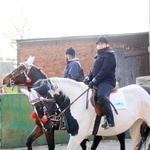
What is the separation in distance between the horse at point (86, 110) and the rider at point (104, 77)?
0.20 m

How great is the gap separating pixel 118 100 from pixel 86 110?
0.65 meters

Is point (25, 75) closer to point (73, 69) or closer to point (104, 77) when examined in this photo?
point (73, 69)

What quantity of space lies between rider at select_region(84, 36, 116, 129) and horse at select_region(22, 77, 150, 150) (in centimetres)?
20

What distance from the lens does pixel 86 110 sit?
537cm

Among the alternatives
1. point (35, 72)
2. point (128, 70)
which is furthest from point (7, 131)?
point (128, 70)

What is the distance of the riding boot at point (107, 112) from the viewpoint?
528 cm

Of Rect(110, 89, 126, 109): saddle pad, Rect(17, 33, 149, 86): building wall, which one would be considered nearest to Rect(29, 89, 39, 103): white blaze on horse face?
Rect(110, 89, 126, 109): saddle pad

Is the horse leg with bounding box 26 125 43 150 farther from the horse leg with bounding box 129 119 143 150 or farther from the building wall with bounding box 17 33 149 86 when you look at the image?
the building wall with bounding box 17 33 149 86

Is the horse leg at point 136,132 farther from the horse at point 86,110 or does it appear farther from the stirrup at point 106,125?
the stirrup at point 106,125

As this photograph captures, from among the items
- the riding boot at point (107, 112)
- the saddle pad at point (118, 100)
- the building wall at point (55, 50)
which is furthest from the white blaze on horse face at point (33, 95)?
the building wall at point (55, 50)

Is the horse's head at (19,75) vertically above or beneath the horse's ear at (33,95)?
above

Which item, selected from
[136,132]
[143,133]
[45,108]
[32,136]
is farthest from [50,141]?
[143,133]

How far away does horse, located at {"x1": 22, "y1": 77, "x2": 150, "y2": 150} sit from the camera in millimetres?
5199

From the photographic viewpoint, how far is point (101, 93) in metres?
5.33
